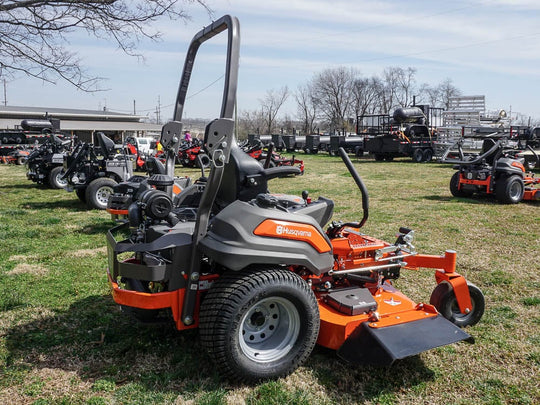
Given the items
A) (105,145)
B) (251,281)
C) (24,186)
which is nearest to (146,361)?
(251,281)

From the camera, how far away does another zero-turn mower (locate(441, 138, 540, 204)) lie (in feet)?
33.6

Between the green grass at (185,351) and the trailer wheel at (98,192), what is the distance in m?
3.09

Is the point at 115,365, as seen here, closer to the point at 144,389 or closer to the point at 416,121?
the point at 144,389

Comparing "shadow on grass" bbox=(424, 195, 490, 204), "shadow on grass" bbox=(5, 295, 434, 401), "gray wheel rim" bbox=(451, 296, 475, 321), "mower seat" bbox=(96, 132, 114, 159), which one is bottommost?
"shadow on grass" bbox=(5, 295, 434, 401)

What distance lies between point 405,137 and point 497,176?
45.0 feet

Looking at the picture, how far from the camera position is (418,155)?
23750 mm

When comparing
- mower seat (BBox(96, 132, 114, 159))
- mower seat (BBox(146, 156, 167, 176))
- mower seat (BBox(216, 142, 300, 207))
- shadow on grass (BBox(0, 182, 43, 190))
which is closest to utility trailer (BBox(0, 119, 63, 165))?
shadow on grass (BBox(0, 182, 43, 190))

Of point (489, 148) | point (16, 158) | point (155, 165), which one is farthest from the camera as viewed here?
point (16, 158)

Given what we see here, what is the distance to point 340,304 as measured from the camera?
11.5 ft

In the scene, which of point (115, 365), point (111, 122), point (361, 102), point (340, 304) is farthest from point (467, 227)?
point (361, 102)

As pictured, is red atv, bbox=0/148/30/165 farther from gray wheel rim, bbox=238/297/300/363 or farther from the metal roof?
gray wheel rim, bbox=238/297/300/363

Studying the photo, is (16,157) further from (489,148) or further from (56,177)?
(489,148)

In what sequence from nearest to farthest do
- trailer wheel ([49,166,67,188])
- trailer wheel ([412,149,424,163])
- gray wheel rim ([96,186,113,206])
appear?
1. gray wheel rim ([96,186,113,206])
2. trailer wheel ([49,166,67,188])
3. trailer wheel ([412,149,424,163])

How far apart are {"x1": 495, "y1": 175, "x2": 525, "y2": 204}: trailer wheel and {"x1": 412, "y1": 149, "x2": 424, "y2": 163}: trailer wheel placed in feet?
44.4
